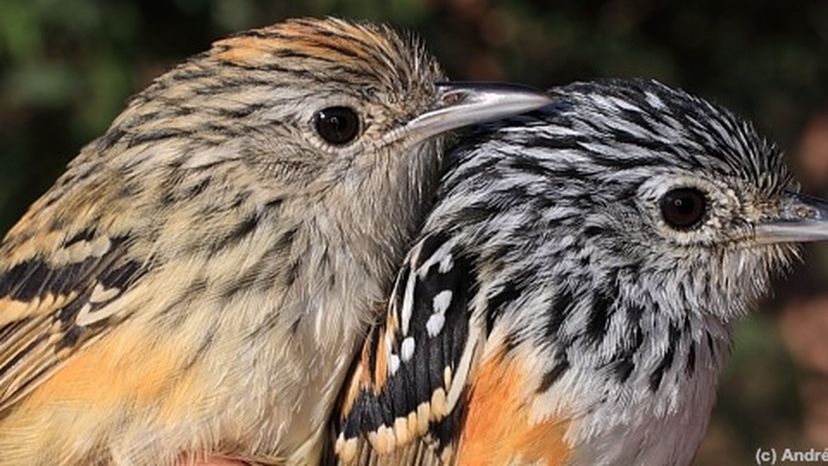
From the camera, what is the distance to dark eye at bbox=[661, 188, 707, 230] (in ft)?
10.5

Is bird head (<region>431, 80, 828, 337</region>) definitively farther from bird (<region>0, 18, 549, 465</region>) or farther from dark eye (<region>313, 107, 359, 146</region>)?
dark eye (<region>313, 107, 359, 146</region>)

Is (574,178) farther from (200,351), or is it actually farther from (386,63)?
(200,351)

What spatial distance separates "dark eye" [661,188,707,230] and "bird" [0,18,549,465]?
13.9 inches

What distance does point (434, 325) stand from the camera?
3.16 m

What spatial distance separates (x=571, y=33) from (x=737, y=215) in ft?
8.55

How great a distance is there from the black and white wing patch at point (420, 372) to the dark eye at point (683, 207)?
1.41 ft

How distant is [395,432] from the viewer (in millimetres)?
3191

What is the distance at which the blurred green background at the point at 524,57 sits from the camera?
16.8ft

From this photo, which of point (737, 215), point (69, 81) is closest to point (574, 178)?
point (737, 215)

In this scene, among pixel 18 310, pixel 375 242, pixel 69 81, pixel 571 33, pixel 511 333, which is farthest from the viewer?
pixel 571 33

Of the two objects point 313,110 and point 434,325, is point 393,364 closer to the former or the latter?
→ point 434,325

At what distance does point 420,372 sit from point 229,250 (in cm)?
52

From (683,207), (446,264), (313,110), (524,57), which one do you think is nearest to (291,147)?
(313,110)

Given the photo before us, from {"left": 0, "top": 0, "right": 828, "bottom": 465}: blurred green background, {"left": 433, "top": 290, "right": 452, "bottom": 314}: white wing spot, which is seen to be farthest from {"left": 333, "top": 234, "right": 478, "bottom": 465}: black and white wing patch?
{"left": 0, "top": 0, "right": 828, "bottom": 465}: blurred green background
